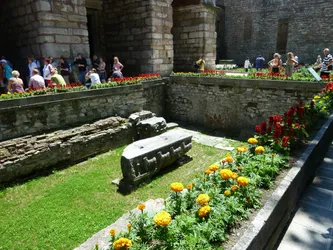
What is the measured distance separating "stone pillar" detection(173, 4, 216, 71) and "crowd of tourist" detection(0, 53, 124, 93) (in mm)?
6021

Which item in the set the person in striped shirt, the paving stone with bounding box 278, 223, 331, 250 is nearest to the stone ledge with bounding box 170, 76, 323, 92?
the person in striped shirt

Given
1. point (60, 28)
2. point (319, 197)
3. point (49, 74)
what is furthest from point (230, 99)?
point (319, 197)

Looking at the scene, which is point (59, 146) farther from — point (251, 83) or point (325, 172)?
point (251, 83)

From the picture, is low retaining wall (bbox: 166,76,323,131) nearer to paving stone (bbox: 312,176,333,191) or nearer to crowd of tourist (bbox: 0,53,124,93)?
crowd of tourist (bbox: 0,53,124,93)

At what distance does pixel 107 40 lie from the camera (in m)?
14.9

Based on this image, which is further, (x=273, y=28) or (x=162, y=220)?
(x=273, y=28)

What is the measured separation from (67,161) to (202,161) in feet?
14.9

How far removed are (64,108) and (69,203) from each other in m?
3.61

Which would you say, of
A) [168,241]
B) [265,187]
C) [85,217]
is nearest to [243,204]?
[265,187]

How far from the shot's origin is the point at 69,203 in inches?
229

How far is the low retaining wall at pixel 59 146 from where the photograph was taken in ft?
22.4

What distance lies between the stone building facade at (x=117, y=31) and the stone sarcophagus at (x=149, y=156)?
5.53m

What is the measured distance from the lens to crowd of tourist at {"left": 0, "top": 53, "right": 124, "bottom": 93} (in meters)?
8.05

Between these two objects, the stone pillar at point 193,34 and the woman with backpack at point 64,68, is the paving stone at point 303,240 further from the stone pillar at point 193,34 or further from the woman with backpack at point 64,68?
the stone pillar at point 193,34
